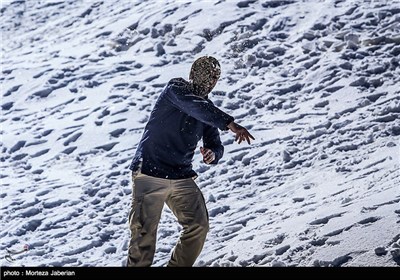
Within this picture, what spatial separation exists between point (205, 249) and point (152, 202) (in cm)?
177

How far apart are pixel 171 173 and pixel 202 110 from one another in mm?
457

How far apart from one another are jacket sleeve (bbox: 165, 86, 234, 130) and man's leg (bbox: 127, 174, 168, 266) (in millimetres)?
462

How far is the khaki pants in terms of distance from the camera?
4273 millimetres

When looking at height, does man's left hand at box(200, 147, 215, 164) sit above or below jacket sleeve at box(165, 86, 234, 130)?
below

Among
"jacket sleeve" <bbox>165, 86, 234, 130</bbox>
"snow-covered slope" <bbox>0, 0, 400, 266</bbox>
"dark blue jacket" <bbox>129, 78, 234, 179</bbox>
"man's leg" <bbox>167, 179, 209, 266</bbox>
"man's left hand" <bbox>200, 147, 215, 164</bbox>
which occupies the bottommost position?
"snow-covered slope" <bbox>0, 0, 400, 266</bbox>

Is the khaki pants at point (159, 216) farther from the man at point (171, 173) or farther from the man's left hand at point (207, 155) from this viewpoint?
the man's left hand at point (207, 155)

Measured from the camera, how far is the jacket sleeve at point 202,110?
4.12 meters

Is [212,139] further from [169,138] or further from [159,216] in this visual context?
[159,216]

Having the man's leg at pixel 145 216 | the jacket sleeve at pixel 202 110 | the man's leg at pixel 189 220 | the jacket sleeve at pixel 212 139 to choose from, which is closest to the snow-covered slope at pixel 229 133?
the man's leg at pixel 189 220

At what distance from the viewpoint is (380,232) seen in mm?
5145

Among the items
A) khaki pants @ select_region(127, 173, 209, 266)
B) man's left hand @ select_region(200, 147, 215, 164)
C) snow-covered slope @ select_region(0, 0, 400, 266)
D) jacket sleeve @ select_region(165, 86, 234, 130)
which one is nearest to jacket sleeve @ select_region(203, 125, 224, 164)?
→ man's left hand @ select_region(200, 147, 215, 164)

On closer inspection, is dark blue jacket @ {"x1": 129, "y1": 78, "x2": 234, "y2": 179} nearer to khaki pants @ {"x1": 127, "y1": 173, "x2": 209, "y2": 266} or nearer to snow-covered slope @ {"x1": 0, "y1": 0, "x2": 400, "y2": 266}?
khaki pants @ {"x1": 127, "y1": 173, "x2": 209, "y2": 266}

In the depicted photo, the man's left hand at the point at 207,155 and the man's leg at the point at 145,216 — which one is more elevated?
the man's left hand at the point at 207,155
